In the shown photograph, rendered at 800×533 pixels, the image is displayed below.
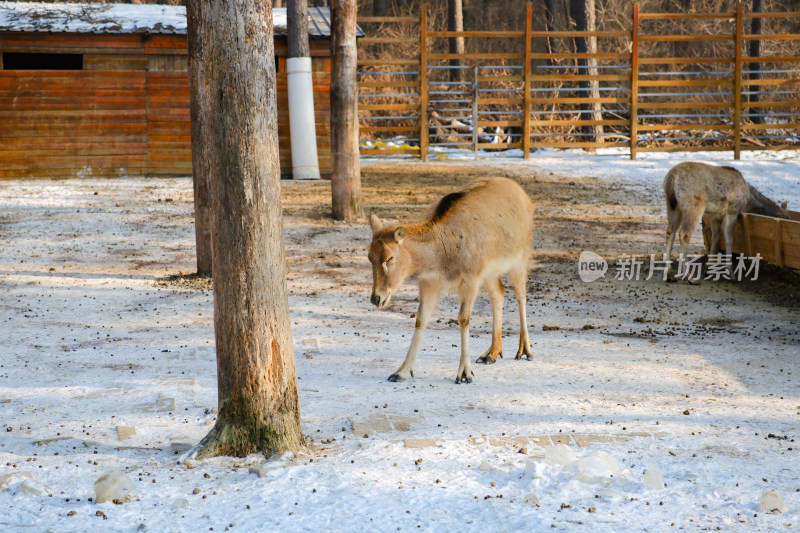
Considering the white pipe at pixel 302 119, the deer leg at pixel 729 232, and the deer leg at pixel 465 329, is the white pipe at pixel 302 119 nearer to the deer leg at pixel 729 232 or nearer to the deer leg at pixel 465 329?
the deer leg at pixel 729 232

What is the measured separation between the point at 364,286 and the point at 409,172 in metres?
9.13

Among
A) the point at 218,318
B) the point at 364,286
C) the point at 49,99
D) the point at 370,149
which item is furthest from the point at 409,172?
the point at 218,318

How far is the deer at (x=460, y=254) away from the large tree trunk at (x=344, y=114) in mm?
5803

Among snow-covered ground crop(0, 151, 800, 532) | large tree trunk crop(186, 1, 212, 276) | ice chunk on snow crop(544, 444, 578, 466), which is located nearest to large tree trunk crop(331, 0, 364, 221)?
snow-covered ground crop(0, 151, 800, 532)

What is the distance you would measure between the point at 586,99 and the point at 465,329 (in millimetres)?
16153

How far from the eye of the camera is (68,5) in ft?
62.3

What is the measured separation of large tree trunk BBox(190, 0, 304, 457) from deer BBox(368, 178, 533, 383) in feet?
4.36

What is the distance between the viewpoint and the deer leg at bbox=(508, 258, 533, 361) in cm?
732

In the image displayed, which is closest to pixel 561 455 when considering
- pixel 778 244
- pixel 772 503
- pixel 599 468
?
pixel 599 468

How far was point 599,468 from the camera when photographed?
15.2 feet

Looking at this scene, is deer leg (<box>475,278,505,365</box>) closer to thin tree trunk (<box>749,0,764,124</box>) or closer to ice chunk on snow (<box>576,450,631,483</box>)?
ice chunk on snow (<box>576,450,631,483</box>)

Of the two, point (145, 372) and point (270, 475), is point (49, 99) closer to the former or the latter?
point (145, 372)

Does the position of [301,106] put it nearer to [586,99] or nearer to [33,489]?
[586,99]

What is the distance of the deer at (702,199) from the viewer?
35.1ft
